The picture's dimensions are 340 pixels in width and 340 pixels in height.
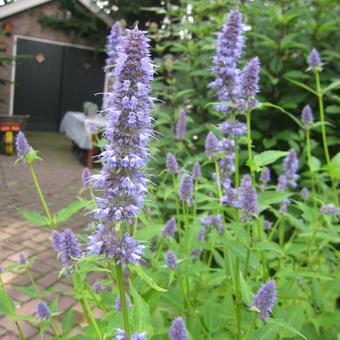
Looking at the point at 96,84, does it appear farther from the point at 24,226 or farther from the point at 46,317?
the point at 46,317

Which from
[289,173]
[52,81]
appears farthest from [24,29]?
[289,173]

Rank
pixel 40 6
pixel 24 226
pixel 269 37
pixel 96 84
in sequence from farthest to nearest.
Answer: pixel 96 84 < pixel 40 6 < pixel 24 226 < pixel 269 37

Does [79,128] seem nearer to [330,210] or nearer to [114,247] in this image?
[330,210]

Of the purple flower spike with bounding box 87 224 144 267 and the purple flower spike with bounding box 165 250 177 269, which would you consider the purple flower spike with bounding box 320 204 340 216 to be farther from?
the purple flower spike with bounding box 87 224 144 267

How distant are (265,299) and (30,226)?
493cm

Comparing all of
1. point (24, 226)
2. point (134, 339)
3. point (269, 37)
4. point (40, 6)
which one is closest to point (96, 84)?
point (40, 6)

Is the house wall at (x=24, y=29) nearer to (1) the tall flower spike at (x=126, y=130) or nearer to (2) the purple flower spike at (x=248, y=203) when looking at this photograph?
(2) the purple flower spike at (x=248, y=203)

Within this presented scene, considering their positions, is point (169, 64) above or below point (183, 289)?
above

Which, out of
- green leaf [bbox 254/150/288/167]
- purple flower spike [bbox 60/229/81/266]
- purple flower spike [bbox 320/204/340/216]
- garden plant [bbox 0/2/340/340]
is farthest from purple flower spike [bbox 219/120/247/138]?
purple flower spike [bbox 60/229/81/266]

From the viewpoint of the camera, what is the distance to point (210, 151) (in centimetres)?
230

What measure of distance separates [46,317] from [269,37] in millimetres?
3777

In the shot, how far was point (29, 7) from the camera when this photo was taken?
1441 centimetres

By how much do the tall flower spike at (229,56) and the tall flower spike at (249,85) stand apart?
0.42 feet

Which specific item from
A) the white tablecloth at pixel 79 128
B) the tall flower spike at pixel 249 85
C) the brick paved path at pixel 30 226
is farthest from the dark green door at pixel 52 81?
the tall flower spike at pixel 249 85
